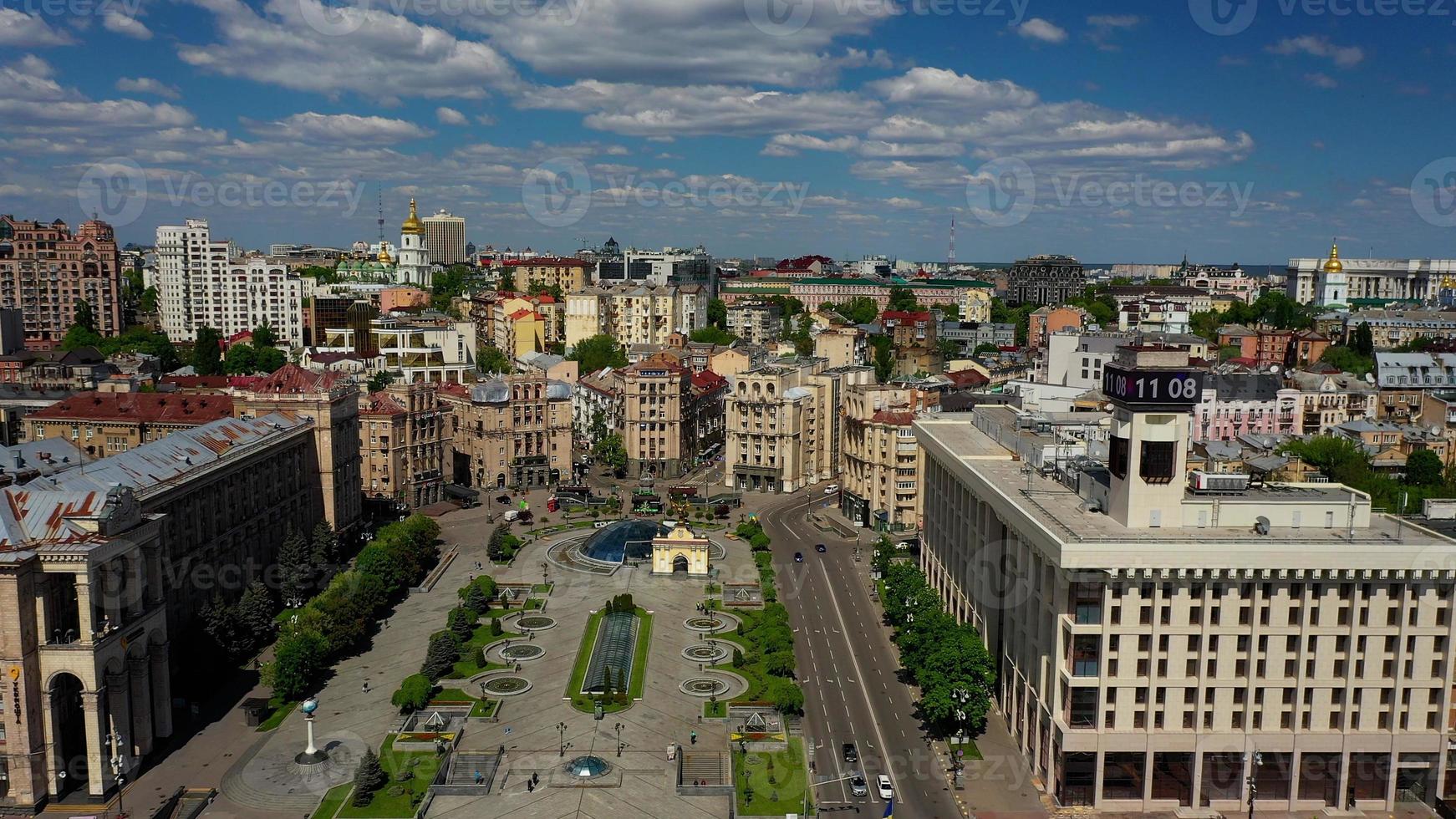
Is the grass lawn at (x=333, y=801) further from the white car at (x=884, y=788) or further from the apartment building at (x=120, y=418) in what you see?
the apartment building at (x=120, y=418)

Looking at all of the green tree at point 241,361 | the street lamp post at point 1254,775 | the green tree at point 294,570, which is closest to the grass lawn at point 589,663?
the green tree at point 294,570

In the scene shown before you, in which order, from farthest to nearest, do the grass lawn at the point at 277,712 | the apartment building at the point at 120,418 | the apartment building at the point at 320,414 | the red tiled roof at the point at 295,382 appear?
1. the apartment building at the point at 120,418
2. the red tiled roof at the point at 295,382
3. the apartment building at the point at 320,414
4. the grass lawn at the point at 277,712

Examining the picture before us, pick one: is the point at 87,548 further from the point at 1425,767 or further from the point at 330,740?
the point at 1425,767

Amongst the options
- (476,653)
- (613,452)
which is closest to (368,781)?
(476,653)

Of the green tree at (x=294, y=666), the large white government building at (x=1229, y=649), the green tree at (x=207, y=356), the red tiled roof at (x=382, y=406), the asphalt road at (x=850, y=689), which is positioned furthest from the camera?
the green tree at (x=207, y=356)

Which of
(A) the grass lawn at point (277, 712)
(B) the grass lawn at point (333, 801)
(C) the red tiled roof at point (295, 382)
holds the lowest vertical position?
(B) the grass lawn at point (333, 801)

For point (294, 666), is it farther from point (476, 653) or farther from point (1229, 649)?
point (1229, 649)
